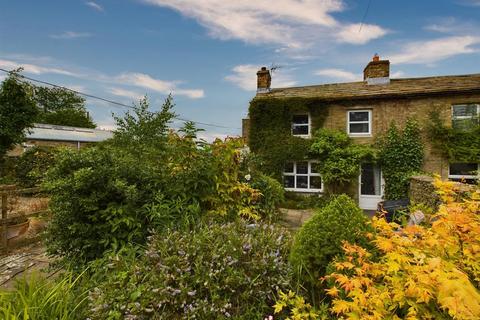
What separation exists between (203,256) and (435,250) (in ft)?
6.27

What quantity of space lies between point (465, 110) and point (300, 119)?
6921 millimetres

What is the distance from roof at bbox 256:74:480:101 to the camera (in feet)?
37.1

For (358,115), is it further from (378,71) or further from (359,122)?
(378,71)

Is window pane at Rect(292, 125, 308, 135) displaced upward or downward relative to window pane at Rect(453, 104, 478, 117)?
downward

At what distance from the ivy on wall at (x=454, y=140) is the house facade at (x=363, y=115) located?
17 centimetres

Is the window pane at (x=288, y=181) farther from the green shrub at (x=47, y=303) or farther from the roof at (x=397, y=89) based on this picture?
the green shrub at (x=47, y=303)

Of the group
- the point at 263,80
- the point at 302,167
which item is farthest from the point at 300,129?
the point at 263,80

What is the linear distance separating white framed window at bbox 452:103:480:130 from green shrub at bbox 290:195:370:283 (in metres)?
12.0

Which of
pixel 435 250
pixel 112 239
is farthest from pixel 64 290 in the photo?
pixel 435 250

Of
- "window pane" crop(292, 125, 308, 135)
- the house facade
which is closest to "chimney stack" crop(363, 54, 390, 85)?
the house facade

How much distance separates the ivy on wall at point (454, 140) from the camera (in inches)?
432

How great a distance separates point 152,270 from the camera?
252 cm

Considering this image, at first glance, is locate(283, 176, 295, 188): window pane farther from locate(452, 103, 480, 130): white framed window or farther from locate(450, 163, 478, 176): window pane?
locate(452, 103, 480, 130): white framed window

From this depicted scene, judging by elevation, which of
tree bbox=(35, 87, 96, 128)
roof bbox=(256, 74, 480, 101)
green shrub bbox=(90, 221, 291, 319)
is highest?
tree bbox=(35, 87, 96, 128)
